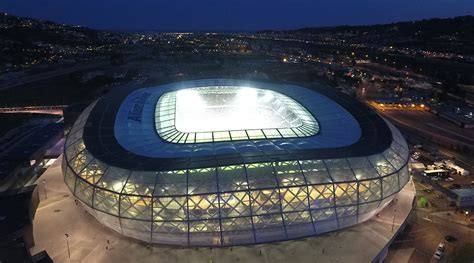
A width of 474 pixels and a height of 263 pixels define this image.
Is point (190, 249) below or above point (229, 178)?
below

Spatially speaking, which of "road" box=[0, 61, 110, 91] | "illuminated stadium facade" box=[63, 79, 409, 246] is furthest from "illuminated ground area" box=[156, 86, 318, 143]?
"road" box=[0, 61, 110, 91]

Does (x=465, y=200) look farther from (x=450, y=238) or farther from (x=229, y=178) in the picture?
(x=229, y=178)

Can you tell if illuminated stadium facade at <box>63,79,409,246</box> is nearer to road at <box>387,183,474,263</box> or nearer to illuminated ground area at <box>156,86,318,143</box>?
illuminated ground area at <box>156,86,318,143</box>

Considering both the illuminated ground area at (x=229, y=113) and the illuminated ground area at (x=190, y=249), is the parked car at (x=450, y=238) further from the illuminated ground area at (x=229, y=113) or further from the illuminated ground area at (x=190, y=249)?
the illuminated ground area at (x=229, y=113)

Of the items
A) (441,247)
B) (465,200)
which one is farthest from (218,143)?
(465,200)

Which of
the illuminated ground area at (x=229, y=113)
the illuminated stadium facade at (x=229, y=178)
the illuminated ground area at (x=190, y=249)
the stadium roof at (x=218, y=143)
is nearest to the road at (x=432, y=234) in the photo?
the illuminated ground area at (x=190, y=249)

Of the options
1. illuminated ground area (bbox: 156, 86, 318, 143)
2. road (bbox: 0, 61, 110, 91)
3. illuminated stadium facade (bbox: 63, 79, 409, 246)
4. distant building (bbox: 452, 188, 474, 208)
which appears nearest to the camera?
illuminated stadium facade (bbox: 63, 79, 409, 246)

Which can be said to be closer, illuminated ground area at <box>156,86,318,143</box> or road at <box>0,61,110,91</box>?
illuminated ground area at <box>156,86,318,143</box>
